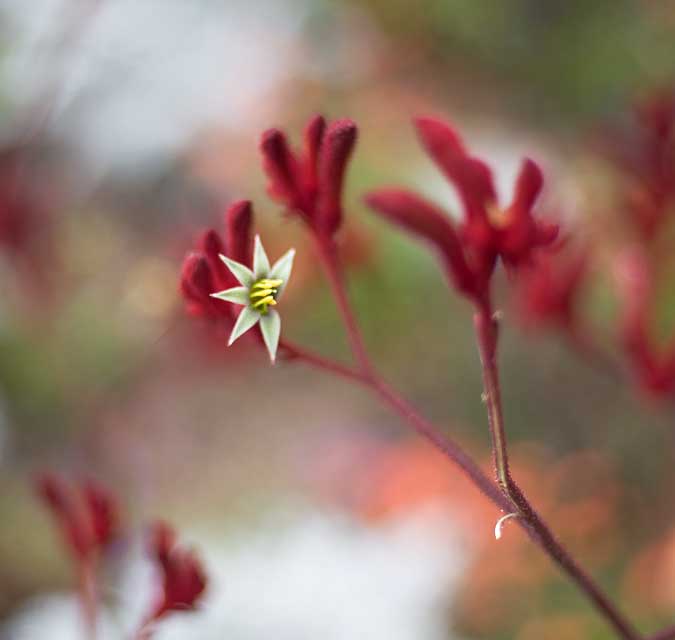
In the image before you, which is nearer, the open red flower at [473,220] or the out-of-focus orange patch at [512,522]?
the open red flower at [473,220]

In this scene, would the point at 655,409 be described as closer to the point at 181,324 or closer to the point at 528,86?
the point at 181,324

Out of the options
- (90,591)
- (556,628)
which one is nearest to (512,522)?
(556,628)

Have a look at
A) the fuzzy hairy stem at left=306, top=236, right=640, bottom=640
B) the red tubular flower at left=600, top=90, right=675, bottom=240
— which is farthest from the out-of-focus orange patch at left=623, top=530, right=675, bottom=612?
the fuzzy hairy stem at left=306, top=236, right=640, bottom=640

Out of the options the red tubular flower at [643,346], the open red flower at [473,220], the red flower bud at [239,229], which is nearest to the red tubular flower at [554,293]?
the red tubular flower at [643,346]

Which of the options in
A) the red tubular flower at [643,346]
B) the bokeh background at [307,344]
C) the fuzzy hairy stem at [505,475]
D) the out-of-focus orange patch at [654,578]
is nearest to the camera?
the fuzzy hairy stem at [505,475]

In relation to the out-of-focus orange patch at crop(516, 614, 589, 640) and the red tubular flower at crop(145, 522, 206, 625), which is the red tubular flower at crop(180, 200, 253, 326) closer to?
the red tubular flower at crop(145, 522, 206, 625)

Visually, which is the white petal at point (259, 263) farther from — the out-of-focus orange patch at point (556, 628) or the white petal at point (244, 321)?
the out-of-focus orange patch at point (556, 628)

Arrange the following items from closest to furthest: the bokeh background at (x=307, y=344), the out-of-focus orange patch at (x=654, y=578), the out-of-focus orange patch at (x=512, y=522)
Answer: the out-of-focus orange patch at (x=654, y=578) < the out-of-focus orange patch at (x=512, y=522) < the bokeh background at (x=307, y=344)

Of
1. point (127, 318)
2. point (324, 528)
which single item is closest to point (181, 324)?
point (127, 318)
